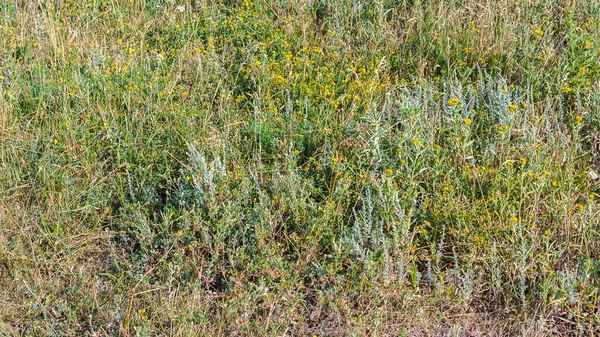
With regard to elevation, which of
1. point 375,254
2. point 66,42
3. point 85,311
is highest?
point 66,42

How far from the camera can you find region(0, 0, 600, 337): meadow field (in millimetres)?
3605

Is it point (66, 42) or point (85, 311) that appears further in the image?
point (66, 42)

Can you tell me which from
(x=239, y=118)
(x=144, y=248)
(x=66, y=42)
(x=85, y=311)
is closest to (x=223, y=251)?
(x=144, y=248)

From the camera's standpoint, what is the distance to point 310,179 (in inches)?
164

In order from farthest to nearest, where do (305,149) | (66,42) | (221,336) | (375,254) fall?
(66,42)
(305,149)
(375,254)
(221,336)

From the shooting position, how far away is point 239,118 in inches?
189

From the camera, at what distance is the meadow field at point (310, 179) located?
11.8ft

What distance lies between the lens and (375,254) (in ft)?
12.2

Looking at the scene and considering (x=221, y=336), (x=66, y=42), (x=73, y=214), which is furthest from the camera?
(x=66, y=42)

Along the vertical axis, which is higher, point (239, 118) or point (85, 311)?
point (239, 118)

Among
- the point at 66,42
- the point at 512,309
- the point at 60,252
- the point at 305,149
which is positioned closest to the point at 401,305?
the point at 512,309

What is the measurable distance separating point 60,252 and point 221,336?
3.73ft

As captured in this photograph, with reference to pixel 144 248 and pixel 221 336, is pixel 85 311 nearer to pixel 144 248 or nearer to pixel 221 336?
pixel 144 248

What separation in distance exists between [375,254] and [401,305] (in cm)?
31
